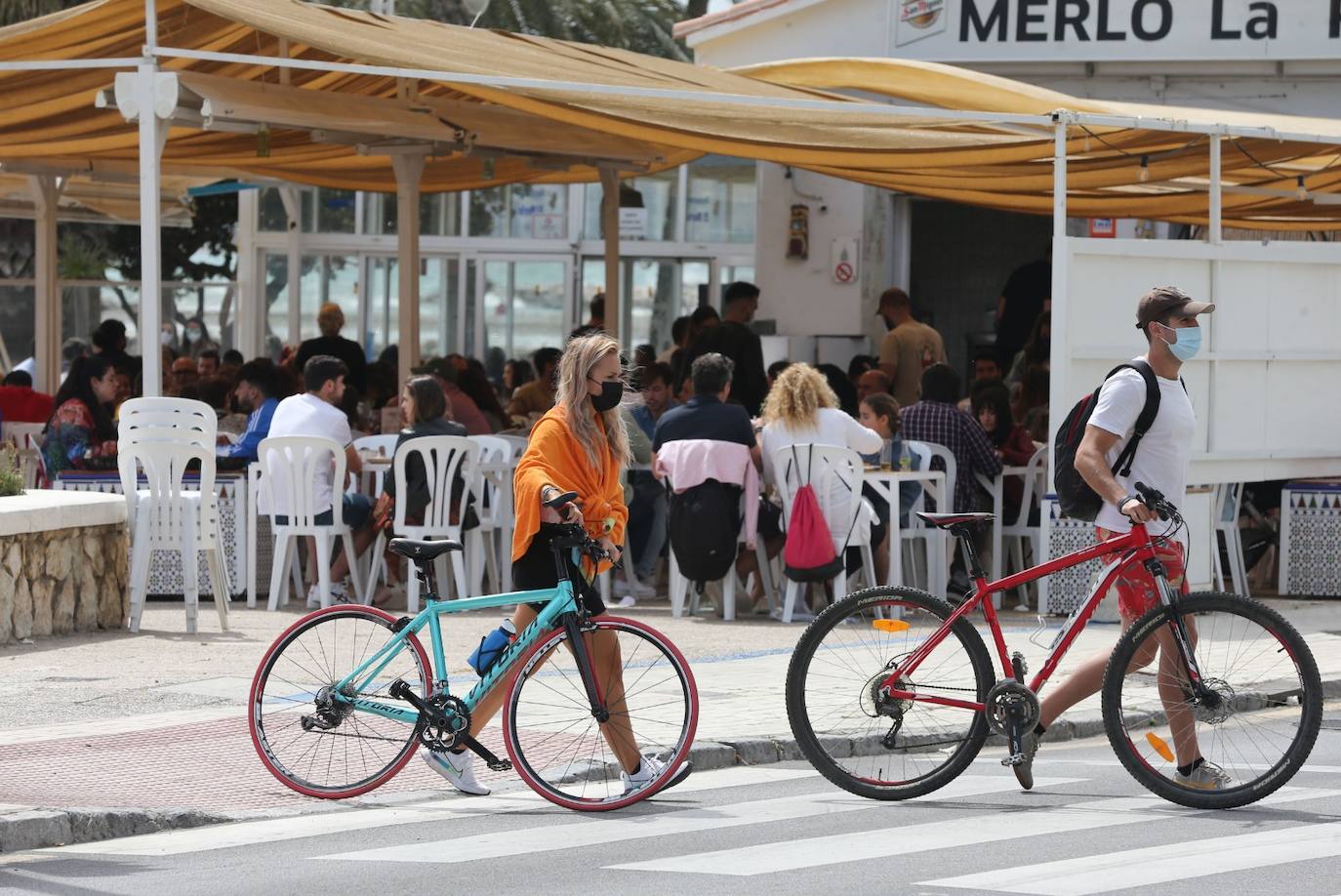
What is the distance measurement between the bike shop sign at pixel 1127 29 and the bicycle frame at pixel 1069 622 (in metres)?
12.7

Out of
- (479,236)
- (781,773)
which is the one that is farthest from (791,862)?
(479,236)

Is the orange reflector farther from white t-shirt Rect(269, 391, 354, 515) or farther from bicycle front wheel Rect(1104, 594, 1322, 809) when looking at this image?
white t-shirt Rect(269, 391, 354, 515)

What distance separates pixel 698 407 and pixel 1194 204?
578 centimetres

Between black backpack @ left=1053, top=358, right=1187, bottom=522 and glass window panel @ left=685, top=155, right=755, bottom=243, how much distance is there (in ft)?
60.8

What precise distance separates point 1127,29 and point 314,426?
31.5 ft

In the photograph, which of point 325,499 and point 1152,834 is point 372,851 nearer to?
point 1152,834

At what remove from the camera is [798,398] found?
1249 centimetres

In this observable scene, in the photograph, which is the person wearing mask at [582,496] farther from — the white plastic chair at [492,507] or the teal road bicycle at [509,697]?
the white plastic chair at [492,507]

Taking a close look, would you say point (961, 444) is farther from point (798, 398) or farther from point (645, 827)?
point (645, 827)

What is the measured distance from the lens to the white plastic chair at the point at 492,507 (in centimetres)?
1314

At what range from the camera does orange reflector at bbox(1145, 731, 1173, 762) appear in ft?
24.2

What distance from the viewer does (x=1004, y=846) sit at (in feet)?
21.9

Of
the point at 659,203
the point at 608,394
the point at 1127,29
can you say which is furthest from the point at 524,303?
the point at 608,394

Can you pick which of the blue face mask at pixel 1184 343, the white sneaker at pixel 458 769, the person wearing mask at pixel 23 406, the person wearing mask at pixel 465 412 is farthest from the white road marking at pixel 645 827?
the person wearing mask at pixel 23 406
